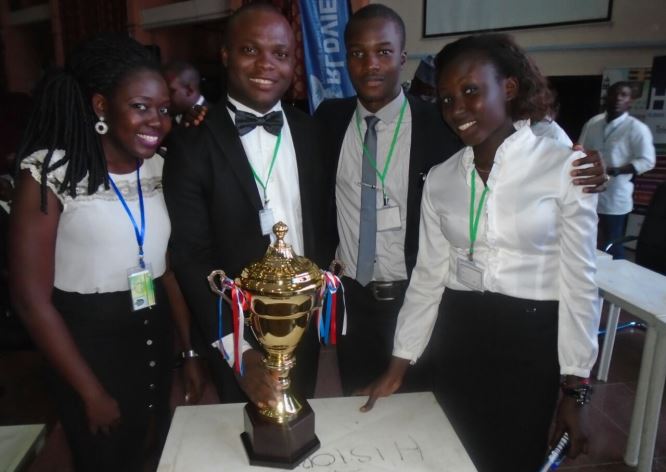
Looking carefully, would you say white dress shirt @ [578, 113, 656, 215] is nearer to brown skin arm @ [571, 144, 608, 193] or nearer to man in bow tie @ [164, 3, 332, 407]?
brown skin arm @ [571, 144, 608, 193]

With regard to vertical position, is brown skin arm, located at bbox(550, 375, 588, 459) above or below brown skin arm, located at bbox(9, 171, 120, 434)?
below

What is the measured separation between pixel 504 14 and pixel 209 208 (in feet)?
16.9

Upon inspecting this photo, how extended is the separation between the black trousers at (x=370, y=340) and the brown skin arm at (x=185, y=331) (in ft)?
1.83

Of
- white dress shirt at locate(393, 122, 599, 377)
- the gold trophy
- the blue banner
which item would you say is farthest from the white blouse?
the blue banner

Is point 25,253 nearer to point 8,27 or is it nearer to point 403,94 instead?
point 403,94

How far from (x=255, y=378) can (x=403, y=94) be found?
1.19 meters

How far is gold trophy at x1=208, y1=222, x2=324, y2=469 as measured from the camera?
105cm

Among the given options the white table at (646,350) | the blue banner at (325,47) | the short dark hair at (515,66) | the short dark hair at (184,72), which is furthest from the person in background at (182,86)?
the white table at (646,350)

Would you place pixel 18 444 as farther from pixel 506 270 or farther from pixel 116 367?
pixel 506 270

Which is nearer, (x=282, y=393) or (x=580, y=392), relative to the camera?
(x=282, y=393)

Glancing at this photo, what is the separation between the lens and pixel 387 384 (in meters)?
1.38

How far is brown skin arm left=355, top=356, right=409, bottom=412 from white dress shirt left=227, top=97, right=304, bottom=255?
48cm

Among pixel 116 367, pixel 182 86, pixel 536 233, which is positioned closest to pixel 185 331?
pixel 116 367

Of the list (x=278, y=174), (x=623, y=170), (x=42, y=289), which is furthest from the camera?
(x=623, y=170)
